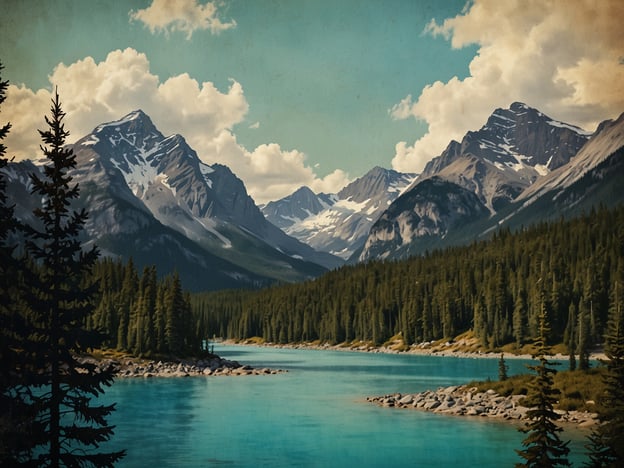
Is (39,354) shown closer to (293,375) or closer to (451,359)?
(293,375)

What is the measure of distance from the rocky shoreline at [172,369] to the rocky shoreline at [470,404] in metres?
42.4

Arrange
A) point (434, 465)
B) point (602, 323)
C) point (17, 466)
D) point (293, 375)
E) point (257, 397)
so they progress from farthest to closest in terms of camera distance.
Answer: point (602, 323)
point (293, 375)
point (257, 397)
point (434, 465)
point (17, 466)

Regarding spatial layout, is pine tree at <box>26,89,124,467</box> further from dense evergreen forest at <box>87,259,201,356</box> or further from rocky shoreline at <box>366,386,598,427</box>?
dense evergreen forest at <box>87,259,201,356</box>

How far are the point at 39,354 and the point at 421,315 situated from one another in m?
176

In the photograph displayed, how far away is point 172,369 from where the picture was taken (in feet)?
395

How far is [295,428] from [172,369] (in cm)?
5929

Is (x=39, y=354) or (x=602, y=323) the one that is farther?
(x=602, y=323)

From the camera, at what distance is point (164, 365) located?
123125 millimetres

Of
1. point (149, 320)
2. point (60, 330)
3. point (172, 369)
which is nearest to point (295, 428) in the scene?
point (60, 330)

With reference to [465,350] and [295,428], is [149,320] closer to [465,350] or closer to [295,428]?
[295,428]

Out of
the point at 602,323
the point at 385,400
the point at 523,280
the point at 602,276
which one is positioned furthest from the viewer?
the point at 523,280

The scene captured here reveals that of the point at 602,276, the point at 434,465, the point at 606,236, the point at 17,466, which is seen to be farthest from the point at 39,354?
the point at 606,236

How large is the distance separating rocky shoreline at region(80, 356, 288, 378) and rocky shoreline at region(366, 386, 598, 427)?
42.4m

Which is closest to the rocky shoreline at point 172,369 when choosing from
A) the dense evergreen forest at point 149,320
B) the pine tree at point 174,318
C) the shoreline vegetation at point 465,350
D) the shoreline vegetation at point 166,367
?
the shoreline vegetation at point 166,367
